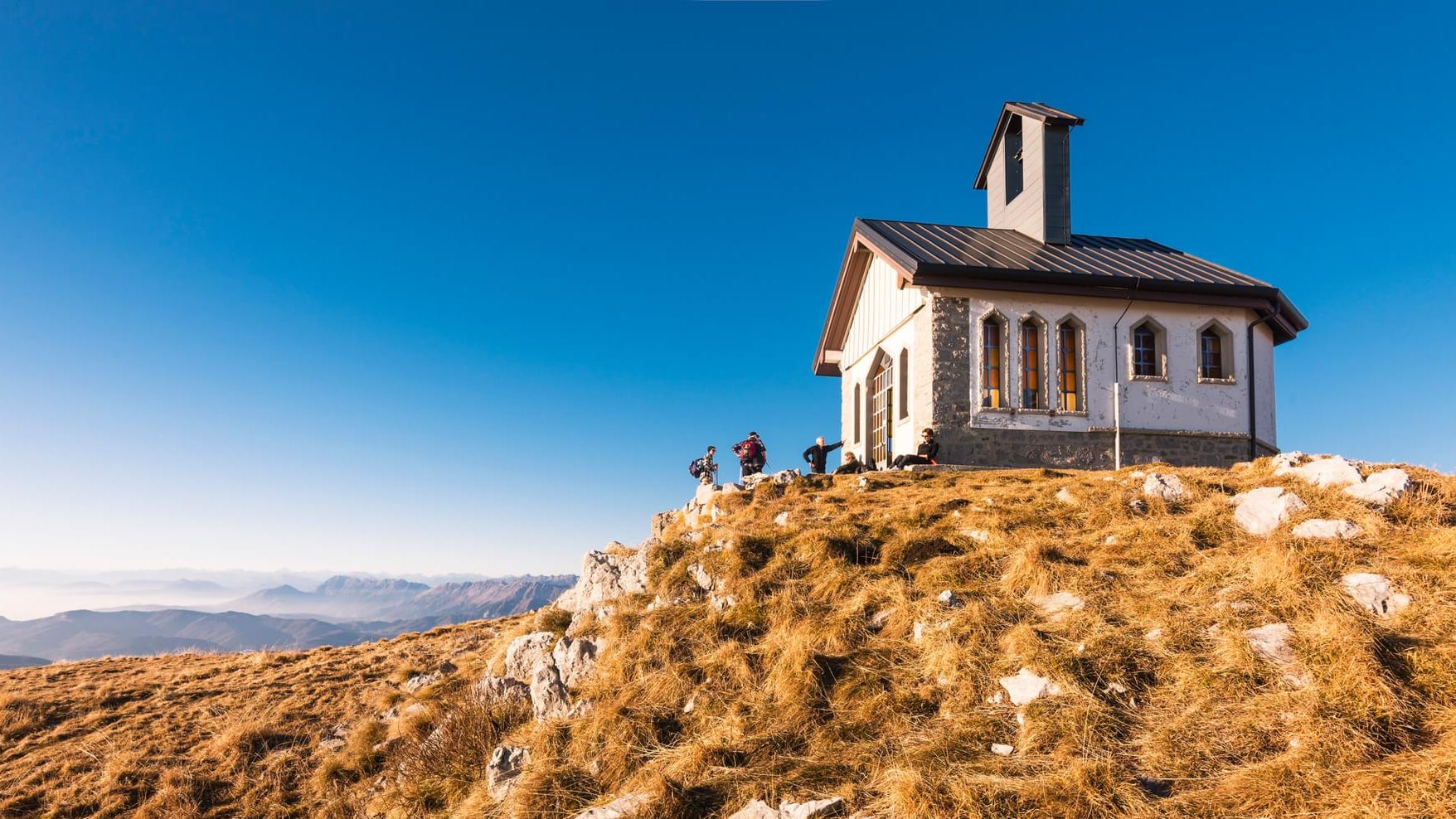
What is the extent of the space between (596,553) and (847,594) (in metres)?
4.42

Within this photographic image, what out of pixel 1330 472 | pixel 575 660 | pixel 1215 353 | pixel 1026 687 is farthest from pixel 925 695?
pixel 1215 353

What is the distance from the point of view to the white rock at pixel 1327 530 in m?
8.13

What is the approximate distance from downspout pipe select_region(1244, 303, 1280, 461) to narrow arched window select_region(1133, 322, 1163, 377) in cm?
224

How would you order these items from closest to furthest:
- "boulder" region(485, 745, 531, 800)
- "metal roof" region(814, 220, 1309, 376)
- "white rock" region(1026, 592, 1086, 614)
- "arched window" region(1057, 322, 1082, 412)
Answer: "boulder" region(485, 745, 531, 800)
"white rock" region(1026, 592, 1086, 614)
"metal roof" region(814, 220, 1309, 376)
"arched window" region(1057, 322, 1082, 412)

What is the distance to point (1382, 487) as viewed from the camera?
9.10 metres

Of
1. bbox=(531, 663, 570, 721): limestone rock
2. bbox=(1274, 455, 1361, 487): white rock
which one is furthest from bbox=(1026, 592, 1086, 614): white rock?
bbox=(531, 663, 570, 721): limestone rock

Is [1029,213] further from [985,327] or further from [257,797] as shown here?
[257,797]

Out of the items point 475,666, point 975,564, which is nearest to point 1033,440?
point 975,564

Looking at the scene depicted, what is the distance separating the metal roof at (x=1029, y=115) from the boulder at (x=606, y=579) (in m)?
16.2

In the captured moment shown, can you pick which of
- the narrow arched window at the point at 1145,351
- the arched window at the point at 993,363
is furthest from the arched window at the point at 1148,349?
the arched window at the point at 993,363

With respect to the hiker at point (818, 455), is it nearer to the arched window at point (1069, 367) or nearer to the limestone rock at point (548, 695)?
the arched window at point (1069, 367)

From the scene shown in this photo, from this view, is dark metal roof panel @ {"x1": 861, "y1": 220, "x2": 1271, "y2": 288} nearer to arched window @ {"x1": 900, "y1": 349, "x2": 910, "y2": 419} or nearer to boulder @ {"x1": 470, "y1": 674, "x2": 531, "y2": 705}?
arched window @ {"x1": 900, "y1": 349, "x2": 910, "y2": 419}

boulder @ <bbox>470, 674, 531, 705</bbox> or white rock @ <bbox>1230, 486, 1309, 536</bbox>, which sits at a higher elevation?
white rock @ <bbox>1230, 486, 1309, 536</bbox>

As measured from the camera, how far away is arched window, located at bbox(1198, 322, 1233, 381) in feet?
61.2
